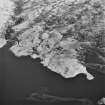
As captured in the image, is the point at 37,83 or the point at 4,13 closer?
the point at 37,83

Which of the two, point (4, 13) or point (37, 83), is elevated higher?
point (4, 13)

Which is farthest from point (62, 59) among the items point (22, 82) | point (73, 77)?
point (22, 82)

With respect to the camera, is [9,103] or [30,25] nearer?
[9,103]

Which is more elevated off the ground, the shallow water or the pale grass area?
the pale grass area

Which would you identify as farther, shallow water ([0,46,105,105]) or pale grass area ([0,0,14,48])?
pale grass area ([0,0,14,48])

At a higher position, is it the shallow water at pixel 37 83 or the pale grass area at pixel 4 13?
the pale grass area at pixel 4 13

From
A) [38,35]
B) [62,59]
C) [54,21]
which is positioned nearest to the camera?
[62,59]

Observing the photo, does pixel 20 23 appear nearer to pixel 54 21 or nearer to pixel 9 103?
pixel 54 21

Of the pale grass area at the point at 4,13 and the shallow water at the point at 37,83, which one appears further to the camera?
the pale grass area at the point at 4,13
